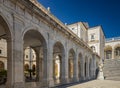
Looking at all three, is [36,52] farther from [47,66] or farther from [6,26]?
[6,26]

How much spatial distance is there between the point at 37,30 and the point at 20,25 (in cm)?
225

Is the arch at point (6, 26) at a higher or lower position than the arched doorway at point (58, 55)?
higher

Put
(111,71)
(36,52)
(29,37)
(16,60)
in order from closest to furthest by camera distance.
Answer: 1. (16,60)
2. (29,37)
3. (36,52)
4. (111,71)

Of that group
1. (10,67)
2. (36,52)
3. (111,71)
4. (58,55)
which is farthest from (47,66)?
(111,71)

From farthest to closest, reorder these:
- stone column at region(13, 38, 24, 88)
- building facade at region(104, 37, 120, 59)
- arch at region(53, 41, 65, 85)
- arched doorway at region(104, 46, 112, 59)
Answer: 1. arched doorway at region(104, 46, 112, 59)
2. building facade at region(104, 37, 120, 59)
3. arch at region(53, 41, 65, 85)
4. stone column at region(13, 38, 24, 88)

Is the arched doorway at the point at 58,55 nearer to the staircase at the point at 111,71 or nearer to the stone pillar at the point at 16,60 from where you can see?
the stone pillar at the point at 16,60

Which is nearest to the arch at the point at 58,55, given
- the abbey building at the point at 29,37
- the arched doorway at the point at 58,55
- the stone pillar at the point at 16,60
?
the arched doorway at the point at 58,55

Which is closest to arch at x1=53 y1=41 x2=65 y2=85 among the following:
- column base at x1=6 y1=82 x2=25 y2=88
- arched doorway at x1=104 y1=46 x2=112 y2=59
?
column base at x1=6 y1=82 x2=25 y2=88

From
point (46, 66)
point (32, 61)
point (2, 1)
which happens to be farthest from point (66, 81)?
point (32, 61)

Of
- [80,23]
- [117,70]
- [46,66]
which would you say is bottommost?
[117,70]

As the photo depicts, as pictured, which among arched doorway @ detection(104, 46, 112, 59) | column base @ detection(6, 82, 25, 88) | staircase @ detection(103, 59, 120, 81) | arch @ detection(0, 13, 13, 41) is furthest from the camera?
arched doorway @ detection(104, 46, 112, 59)

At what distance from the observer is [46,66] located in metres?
14.1

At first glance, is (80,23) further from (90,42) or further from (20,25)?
(20,25)

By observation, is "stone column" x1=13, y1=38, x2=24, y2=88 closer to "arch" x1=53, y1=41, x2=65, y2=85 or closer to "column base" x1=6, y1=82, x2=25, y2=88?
"column base" x1=6, y1=82, x2=25, y2=88
